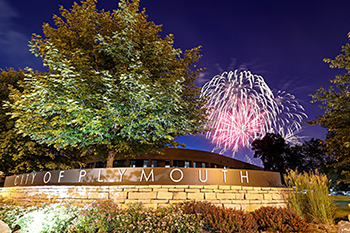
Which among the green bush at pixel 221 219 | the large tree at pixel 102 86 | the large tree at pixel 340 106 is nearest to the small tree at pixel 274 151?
the large tree at pixel 340 106

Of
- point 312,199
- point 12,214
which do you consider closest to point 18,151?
point 12,214

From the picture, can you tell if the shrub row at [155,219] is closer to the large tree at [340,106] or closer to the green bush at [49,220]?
the green bush at [49,220]

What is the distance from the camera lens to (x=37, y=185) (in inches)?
459

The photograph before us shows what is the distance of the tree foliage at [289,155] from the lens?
146 ft

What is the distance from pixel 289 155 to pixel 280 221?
43.4m

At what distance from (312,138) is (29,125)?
50495mm

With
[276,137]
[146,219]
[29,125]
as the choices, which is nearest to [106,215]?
[146,219]

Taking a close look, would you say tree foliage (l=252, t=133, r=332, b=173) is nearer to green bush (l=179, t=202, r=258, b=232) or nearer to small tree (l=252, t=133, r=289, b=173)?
small tree (l=252, t=133, r=289, b=173)

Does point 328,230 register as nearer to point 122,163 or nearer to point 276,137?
point 122,163

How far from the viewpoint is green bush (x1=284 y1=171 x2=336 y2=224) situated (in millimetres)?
8812

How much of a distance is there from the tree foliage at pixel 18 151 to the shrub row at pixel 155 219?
29.6ft

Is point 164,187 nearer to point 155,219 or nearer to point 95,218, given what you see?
point 155,219

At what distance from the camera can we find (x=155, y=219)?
746 centimetres

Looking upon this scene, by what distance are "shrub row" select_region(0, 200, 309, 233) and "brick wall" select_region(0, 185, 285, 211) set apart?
0.48m
